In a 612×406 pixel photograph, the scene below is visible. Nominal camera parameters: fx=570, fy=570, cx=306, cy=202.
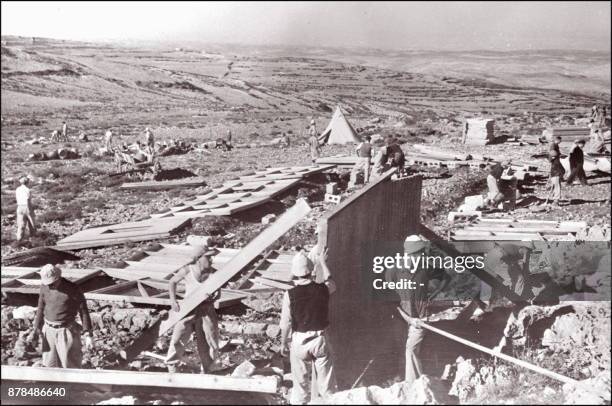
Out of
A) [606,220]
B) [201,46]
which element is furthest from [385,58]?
[606,220]

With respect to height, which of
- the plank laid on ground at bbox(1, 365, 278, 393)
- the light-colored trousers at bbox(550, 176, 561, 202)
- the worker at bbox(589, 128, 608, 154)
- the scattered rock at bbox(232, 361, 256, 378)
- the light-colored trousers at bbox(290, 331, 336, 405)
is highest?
the worker at bbox(589, 128, 608, 154)

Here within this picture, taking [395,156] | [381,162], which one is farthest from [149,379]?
[381,162]

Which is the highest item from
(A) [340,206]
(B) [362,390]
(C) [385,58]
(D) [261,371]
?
(C) [385,58]

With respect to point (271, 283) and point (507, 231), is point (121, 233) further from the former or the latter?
point (507, 231)

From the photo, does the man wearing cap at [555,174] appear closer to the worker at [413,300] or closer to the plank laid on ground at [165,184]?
the worker at [413,300]

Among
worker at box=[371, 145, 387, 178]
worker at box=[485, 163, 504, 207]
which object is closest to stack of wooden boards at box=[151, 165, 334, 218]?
worker at box=[371, 145, 387, 178]

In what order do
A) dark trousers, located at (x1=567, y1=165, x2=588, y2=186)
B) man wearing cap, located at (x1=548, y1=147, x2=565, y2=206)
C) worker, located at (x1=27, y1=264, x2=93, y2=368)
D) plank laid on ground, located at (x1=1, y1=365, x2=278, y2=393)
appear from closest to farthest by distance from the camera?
1. plank laid on ground, located at (x1=1, y1=365, x2=278, y2=393)
2. worker, located at (x1=27, y1=264, x2=93, y2=368)
3. man wearing cap, located at (x1=548, y1=147, x2=565, y2=206)
4. dark trousers, located at (x1=567, y1=165, x2=588, y2=186)

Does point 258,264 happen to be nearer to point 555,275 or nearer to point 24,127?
point 555,275

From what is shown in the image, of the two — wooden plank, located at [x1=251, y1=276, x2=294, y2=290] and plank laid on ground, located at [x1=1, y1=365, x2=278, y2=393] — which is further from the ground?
plank laid on ground, located at [x1=1, y1=365, x2=278, y2=393]

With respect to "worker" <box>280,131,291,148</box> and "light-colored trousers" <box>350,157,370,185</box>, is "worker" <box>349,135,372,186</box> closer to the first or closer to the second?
"light-colored trousers" <box>350,157,370,185</box>
